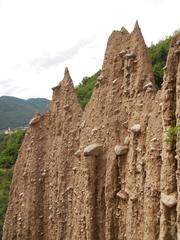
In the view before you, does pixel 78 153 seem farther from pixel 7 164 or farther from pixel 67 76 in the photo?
pixel 7 164

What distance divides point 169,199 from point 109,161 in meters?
2.98

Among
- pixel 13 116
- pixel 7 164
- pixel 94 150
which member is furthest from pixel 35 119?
pixel 13 116

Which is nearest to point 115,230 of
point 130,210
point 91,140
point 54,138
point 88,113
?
point 130,210

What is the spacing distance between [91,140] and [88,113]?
95 centimetres

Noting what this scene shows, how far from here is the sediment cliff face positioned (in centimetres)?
859

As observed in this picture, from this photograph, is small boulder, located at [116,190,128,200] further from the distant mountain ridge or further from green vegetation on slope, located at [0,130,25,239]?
the distant mountain ridge

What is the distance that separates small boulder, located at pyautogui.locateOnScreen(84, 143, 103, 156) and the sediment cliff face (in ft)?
0.08

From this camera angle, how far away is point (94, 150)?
36.3 feet

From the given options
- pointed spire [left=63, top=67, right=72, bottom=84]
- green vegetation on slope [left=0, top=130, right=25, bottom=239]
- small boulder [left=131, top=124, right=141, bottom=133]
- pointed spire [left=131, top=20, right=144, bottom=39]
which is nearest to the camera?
small boulder [left=131, top=124, right=141, bottom=133]

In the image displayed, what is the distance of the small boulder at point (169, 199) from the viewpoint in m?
7.98

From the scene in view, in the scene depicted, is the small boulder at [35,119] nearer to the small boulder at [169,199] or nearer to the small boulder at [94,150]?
the small boulder at [94,150]

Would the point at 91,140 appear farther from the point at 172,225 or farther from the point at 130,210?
the point at 172,225

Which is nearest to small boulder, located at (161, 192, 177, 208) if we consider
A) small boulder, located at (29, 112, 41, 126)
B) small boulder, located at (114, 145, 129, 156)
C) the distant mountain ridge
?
small boulder, located at (114, 145, 129, 156)

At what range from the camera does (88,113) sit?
12.3 m
